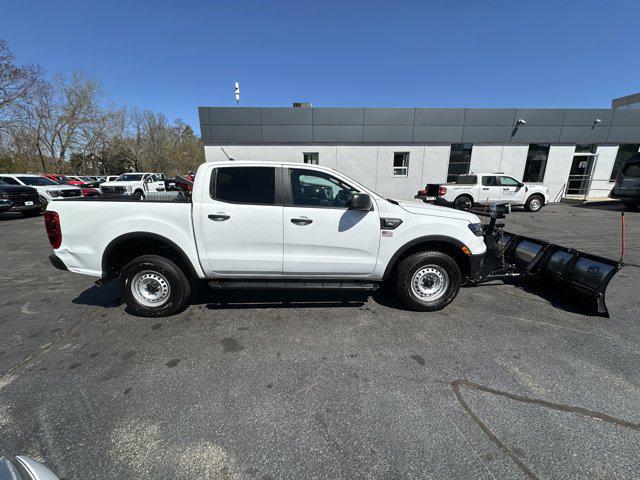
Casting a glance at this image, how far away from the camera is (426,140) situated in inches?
666

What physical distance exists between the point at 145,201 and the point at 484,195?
13.2 metres

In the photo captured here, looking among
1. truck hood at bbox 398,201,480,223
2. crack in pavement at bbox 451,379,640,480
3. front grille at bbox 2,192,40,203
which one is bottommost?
crack in pavement at bbox 451,379,640,480

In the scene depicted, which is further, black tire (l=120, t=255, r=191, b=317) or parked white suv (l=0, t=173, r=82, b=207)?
parked white suv (l=0, t=173, r=82, b=207)

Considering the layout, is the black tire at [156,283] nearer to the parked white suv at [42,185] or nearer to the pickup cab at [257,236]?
the pickup cab at [257,236]

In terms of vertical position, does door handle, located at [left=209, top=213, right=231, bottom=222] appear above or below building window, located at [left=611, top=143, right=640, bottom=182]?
below

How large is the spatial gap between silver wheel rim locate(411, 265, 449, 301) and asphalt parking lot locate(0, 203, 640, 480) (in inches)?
11.0

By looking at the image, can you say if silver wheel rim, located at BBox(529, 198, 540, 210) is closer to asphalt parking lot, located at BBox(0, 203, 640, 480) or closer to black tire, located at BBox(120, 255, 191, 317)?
asphalt parking lot, located at BBox(0, 203, 640, 480)

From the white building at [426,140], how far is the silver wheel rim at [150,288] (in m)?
13.8

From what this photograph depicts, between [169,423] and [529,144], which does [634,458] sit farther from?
[529,144]

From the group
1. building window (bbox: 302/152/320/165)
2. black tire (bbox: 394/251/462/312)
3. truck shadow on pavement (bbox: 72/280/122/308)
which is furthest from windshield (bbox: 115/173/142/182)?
black tire (bbox: 394/251/462/312)

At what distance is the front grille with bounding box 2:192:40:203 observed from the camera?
11.3 metres

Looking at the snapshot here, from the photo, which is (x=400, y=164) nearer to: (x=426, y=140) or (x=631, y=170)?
(x=426, y=140)

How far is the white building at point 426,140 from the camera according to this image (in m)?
16.4

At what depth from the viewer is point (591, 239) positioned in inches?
319
